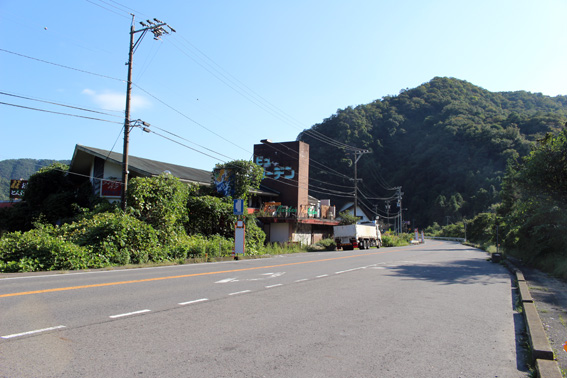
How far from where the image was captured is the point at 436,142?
100875mm

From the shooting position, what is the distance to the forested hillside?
87.1 meters

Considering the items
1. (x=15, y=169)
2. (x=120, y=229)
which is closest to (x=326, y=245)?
(x=120, y=229)

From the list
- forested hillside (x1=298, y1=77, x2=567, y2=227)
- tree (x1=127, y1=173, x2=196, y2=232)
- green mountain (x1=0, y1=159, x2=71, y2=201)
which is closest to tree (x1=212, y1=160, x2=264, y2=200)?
tree (x1=127, y1=173, x2=196, y2=232)

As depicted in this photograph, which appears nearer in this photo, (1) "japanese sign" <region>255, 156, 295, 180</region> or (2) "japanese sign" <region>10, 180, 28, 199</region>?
(2) "japanese sign" <region>10, 180, 28, 199</region>

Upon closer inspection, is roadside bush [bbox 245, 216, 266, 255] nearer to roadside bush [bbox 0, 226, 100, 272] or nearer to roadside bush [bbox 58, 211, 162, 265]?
roadside bush [bbox 58, 211, 162, 265]

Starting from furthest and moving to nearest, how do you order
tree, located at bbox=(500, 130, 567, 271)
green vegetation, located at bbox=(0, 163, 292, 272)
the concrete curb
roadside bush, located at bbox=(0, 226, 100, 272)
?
tree, located at bbox=(500, 130, 567, 271) < green vegetation, located at bbox=(0, 163, 292, 272) < roadside bush, located at bbox=(0, 226, 100, 272) < the concrete curb

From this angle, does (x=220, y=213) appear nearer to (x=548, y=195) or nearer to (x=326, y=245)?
(x=326, y=245)

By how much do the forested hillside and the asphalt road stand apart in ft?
242

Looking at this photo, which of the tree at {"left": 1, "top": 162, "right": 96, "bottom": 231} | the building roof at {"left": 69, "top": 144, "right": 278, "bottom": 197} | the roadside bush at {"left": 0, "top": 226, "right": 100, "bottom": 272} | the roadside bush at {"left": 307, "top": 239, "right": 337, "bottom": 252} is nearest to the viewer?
the roadside bush at {"left": 0, "top": 226, "right": 100, "bottom": 272}

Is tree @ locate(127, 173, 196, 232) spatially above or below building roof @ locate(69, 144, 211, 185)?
below

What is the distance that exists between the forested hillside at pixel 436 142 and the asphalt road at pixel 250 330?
73.7 meters

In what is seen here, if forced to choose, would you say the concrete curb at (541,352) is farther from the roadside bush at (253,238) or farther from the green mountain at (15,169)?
the green mountain at (15,169)

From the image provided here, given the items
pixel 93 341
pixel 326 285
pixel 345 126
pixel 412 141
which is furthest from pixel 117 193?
pixel 412 141

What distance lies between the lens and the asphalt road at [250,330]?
443 cm
